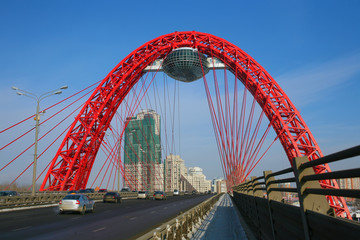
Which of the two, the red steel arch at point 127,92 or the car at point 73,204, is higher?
the red steel arch at point 127,92

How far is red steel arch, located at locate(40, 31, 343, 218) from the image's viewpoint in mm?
43812

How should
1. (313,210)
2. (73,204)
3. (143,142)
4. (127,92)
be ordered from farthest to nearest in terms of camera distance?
(143,142) < (127,92) < (73,204) < (313,210)

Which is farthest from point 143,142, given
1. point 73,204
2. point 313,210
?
point 313,210

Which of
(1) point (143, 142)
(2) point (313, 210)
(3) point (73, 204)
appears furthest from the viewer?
(1) point (143, 142)

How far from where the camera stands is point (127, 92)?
52.2 metres

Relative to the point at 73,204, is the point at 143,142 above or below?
above

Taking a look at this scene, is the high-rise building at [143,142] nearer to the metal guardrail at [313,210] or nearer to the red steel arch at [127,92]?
the red steel arch at [127,92]

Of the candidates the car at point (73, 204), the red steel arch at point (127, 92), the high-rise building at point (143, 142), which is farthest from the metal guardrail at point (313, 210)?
the high-rise building at point (143, 142)

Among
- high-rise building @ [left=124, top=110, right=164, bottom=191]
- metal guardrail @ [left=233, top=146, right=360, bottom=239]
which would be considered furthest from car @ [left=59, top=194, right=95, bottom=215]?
high-rise building @ [left=124, top=110, right=164, bottom=191]

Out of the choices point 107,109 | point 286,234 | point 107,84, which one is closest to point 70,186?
point 107,109

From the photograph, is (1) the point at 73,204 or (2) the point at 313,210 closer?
(2) the point at 313,210

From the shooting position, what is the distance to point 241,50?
4716cm

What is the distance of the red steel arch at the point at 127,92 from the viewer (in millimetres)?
43812

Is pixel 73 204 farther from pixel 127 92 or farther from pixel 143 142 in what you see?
pixel 143 142
